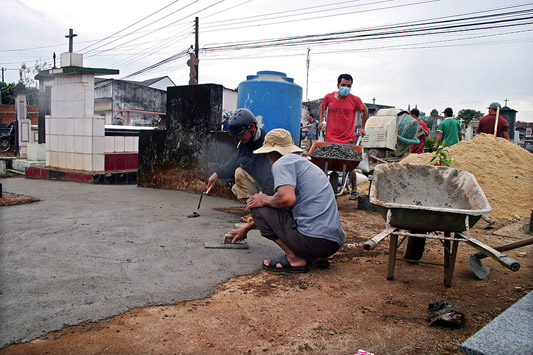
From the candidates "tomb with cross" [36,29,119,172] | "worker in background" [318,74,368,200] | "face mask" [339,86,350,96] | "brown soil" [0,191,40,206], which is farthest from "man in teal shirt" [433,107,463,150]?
"brown soil" [0,191,40,206]

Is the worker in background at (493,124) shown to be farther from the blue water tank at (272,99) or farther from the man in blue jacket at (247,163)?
the man in blue jacket at (247,163)

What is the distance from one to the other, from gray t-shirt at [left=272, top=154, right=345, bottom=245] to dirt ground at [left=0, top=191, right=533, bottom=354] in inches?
16.0

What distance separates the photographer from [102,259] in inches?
127

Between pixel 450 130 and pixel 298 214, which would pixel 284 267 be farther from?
pixel 450 130

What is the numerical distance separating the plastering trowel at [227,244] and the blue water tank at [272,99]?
2722 mm

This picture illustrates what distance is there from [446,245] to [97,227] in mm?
3391

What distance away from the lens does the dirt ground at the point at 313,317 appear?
2.10 metres

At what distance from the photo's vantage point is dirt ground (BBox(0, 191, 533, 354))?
2096mm

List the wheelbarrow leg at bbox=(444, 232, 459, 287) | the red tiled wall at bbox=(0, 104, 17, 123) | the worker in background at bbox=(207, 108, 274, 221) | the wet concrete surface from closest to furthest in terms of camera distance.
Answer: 1. the wet concrete surface
2. the wheelbarrow leg at bbox=(444, 232, 459, 287)
3. the worker in background at bbox=(207, 108, 274, 221)
4. the red tiled wall at bbox=(0, 104, 17, 123)

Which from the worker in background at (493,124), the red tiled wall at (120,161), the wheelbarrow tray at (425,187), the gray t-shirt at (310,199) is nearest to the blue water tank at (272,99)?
the wheelbarrow tray at (425,187)

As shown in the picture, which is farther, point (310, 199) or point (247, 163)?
point (247, 163)

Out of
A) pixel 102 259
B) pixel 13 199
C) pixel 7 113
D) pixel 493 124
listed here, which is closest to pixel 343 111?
pixel 493 124

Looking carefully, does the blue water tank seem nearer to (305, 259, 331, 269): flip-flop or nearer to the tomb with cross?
(305, 259, 331, 269): flip-flop

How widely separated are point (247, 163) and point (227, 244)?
3.29ft
